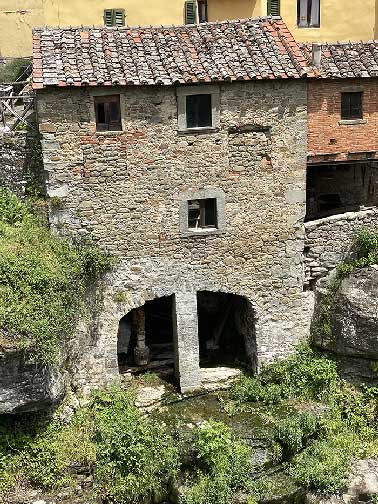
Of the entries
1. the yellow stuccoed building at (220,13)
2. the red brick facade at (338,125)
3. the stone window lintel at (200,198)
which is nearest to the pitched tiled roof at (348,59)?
the red brick facade at (338,125)

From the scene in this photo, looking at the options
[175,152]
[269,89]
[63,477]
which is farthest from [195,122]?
[63,477]

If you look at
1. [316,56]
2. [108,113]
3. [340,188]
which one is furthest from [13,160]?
[340,188]

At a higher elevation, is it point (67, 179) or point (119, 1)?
point (119, 1)

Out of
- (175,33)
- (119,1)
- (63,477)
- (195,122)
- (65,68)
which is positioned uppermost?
(119,1)

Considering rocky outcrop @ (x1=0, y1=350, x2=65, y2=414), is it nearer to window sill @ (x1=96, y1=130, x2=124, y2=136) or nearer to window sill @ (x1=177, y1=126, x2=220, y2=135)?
window sill @ (x1=96, y1=130, x2=124, y2=136)

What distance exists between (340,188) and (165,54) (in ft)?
27.9

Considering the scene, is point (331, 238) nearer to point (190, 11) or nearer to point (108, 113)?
point (108, 113)

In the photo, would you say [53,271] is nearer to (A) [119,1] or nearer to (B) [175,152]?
(B) [175,152]

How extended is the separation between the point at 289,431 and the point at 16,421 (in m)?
7.40

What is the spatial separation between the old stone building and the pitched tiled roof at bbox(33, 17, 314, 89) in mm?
45

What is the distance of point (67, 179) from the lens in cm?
1644

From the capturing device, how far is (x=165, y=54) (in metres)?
16.7

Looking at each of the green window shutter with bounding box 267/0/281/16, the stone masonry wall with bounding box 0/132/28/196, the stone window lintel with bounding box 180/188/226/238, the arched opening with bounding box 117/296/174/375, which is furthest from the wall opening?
the stone masonry wall with bounding box 0/132/28/196

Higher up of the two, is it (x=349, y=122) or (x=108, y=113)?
(x=108, y=113)
